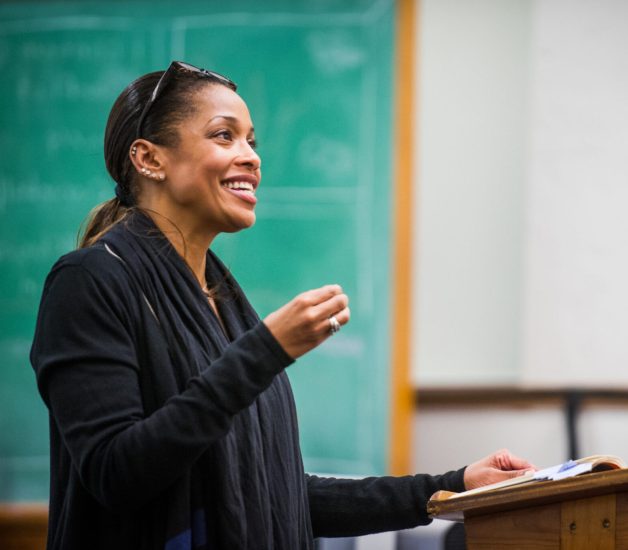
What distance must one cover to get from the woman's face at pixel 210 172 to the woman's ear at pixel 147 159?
0.01 metres

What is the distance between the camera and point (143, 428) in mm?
1190

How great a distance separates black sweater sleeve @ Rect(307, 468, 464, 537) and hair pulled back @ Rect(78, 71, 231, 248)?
0.56m

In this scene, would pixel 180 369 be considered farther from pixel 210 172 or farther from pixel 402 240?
pixel 402 240

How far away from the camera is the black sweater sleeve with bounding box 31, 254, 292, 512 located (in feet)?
3.88

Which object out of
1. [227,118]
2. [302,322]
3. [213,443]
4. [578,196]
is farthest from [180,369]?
[578,196]

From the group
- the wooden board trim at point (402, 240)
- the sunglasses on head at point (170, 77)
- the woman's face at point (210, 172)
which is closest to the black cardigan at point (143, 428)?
the woman's face at point (210, 172)

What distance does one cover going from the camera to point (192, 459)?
1194 millimetres

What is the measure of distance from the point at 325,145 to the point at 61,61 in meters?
0.90

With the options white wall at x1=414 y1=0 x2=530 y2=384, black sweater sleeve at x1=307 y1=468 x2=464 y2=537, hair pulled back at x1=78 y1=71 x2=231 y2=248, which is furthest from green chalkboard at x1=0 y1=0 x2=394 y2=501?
hair pulled back at x1=78 y1=71 x2=231 y2=248

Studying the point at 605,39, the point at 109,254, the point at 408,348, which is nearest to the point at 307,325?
the point at 109,254

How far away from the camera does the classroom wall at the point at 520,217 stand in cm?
313

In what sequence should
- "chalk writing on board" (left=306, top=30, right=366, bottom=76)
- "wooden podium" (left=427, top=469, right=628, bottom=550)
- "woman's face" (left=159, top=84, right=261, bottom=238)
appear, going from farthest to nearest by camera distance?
"chalk writing on board" (left=306, top=30, right=366, bottom=76), "woman's face" (left=159, top=84, right=261, bottom=238), "wooden podium" (left=427, top=469, right=628, bottom=550)

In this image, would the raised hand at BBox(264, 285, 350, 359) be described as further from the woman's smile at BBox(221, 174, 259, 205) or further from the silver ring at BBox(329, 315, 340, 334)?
the woman's smile at BBox(221, 174, 259, 205)

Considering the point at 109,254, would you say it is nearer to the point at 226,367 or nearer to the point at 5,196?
the point at 226,367
